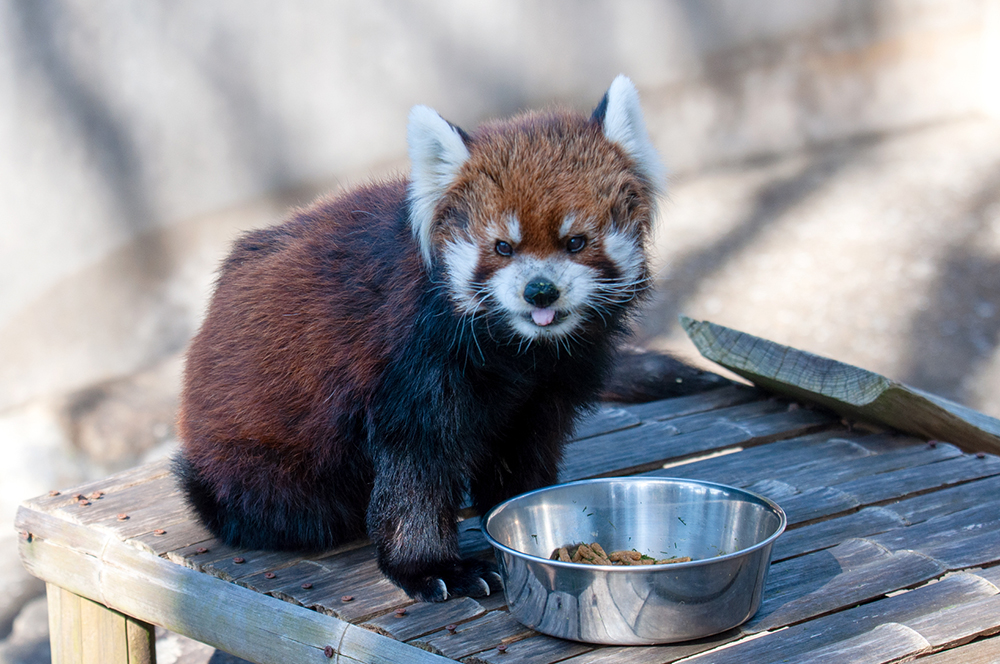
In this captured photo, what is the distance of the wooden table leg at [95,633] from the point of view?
9.59ft

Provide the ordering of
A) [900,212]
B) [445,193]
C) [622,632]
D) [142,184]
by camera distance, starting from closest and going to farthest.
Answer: [622,632] → [445,193] → [142,184] → [900,212]

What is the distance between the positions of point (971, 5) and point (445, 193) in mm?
6505

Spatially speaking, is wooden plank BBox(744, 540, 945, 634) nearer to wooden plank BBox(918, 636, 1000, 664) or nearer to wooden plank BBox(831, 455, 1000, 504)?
wooden plank BBox(918, 636, 1000, 664)

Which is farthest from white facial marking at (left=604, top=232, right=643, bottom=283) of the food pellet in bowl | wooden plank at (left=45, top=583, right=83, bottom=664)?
wooden plank at (left=45, top=583, right=83, bottom=664)

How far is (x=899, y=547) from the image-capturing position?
241cm

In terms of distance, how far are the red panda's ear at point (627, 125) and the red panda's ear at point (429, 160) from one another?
1.13 feet

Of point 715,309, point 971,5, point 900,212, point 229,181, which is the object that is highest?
point 971,5

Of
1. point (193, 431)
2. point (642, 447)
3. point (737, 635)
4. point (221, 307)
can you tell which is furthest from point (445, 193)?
point (642, 447)

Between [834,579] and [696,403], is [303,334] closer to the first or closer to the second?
[834,579]

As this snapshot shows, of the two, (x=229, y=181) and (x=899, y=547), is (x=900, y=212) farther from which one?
(x=899, y=547)

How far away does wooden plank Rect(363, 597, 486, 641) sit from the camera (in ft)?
6.97

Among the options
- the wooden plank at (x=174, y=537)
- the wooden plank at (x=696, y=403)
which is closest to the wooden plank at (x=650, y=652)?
the wooden plank at (x=174, y=537)

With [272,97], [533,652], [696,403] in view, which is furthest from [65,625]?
[272,97]

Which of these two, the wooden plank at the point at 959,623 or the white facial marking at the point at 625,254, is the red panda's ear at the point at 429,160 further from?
the wooden plank at the point at 959,623
